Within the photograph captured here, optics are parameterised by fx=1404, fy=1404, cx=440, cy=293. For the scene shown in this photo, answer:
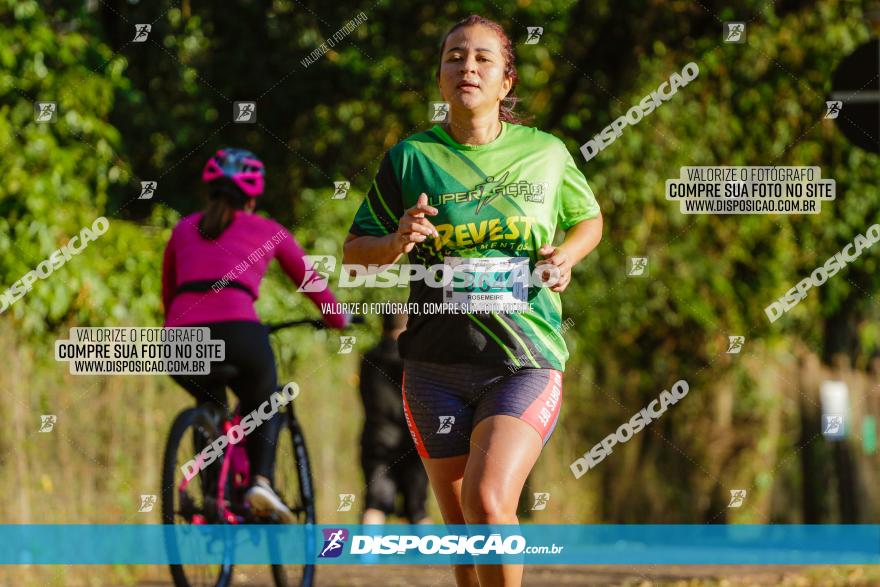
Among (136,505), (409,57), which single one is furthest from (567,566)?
(409,57)

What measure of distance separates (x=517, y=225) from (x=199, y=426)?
7.06ft

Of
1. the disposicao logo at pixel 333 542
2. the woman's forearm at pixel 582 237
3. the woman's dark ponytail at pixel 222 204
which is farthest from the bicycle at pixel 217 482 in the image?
the woman's forearm at pixel 582 237

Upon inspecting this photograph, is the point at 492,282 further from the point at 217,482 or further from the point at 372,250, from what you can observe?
the point at 217,482

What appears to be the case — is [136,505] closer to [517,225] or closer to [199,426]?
[199,426]

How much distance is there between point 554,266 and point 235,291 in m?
2.38

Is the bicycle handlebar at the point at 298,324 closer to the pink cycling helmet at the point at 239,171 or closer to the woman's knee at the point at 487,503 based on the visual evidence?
the pink cycling helmet at the point at 239,171

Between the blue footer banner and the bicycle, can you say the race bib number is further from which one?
the bicycle

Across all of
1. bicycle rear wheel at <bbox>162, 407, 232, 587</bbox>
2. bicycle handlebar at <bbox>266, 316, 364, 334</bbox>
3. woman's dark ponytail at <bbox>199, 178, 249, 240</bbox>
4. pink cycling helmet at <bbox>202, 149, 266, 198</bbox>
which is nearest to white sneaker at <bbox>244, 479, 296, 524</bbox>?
bicycle rear wheel at <bbox>162, 407, 232, 587</bbox>

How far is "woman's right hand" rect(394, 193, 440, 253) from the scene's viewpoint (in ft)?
13.7

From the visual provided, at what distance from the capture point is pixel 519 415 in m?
4.18

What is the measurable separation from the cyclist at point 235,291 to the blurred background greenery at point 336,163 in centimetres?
191

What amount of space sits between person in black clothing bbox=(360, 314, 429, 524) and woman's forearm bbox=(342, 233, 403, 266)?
15.5 feet

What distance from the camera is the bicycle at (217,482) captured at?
5.84 metres

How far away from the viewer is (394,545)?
6020mm
